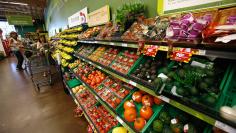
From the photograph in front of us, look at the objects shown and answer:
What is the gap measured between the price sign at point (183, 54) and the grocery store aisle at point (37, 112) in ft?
7.15

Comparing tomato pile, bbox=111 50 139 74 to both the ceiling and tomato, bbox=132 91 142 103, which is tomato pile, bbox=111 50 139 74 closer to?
tomato, bbox=132 91 142 103

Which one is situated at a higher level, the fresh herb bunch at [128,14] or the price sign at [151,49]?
the fresh herb bunch at [128,14]

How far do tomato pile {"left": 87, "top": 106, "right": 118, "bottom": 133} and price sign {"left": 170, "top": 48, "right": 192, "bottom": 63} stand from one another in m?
1.43

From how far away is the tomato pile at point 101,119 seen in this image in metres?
2.03

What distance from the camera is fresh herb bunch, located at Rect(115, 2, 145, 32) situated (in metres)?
1.80

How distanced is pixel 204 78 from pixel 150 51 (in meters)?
0.47

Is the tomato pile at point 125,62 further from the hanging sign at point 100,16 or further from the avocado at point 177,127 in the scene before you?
the hanging sign at point 100,16

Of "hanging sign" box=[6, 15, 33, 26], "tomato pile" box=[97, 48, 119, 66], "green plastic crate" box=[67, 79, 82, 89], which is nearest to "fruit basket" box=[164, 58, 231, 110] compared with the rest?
"tomato pile" box=[97, 48, 119, 66]

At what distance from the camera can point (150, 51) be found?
1223 millimetres

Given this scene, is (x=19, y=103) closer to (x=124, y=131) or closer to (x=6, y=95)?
(x=6, y=95)

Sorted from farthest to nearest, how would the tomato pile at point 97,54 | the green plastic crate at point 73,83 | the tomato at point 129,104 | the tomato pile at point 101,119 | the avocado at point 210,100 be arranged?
the green plastic crate at point 73,83 → the tomato pile at point 97,54 → the tomato pile at point 101,119 → the tomato at point 129,104 → the avocado at point 210,100

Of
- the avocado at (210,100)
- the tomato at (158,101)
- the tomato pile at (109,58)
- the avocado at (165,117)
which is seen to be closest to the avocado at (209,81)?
the avocado at (210,100)

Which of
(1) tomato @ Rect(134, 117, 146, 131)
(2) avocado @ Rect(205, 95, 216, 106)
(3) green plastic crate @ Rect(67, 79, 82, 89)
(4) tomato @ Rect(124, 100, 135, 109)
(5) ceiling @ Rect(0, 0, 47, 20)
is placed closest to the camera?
(2) avocado @ Rect(205, 95, 216, 106)

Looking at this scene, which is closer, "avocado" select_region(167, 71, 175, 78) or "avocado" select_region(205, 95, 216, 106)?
"avocado" select_region(205, 95, 216, 106)
